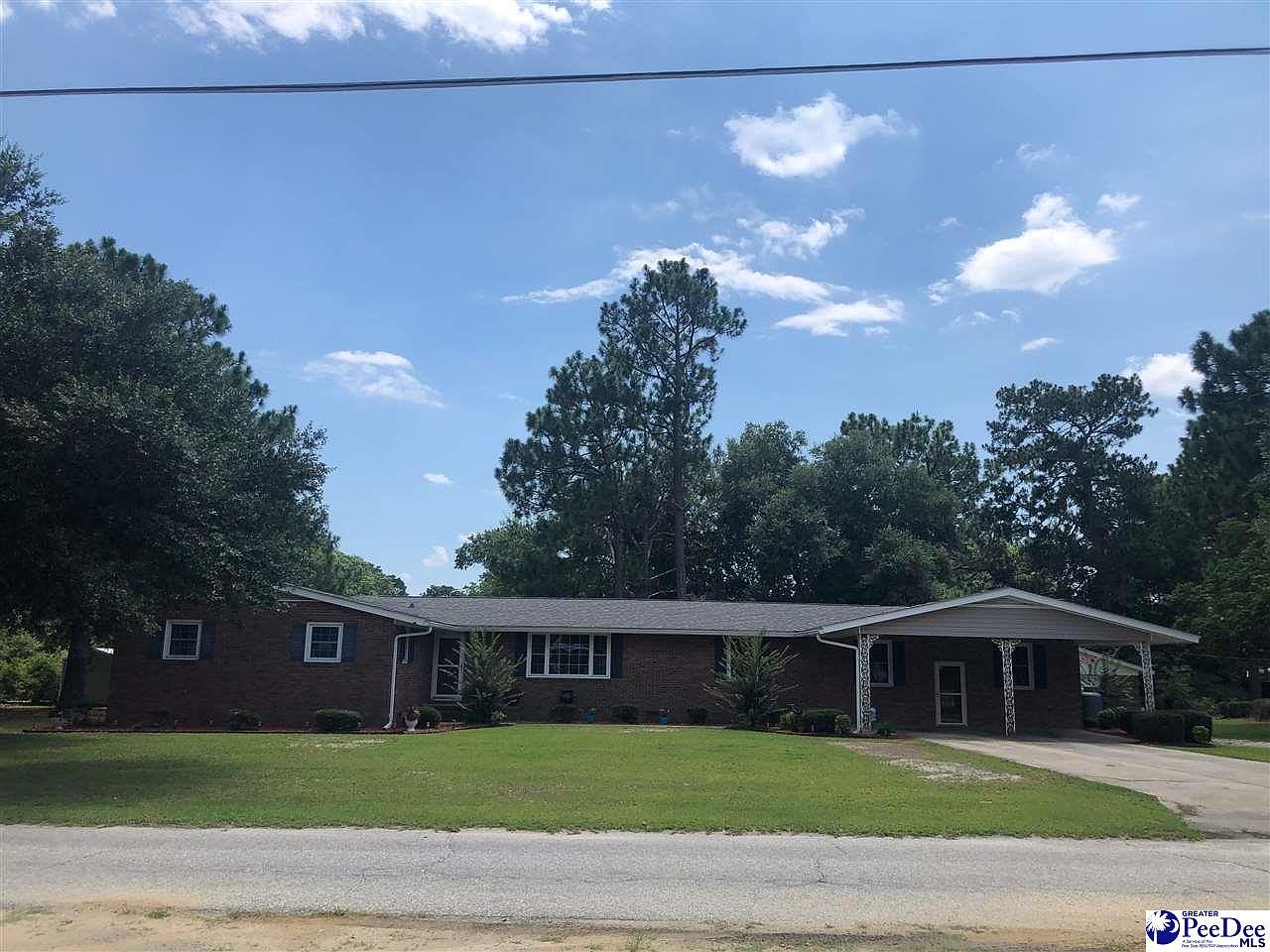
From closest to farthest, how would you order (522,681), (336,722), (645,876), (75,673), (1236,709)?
(645,876)
(336,722)
(75,673)
(522,681)
(1236,709)

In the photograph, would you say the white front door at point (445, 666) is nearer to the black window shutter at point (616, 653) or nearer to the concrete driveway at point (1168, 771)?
the black window shutter at point (616, 653)

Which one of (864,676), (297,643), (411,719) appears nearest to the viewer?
(411,719)

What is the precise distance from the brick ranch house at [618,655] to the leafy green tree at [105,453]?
7.32 metres

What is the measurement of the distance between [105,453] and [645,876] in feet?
35.3

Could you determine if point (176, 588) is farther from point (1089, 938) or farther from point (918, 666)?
point (918, 666)

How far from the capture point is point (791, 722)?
960 inches

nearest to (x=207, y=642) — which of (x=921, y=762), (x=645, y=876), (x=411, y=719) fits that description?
(x=411, y=719)

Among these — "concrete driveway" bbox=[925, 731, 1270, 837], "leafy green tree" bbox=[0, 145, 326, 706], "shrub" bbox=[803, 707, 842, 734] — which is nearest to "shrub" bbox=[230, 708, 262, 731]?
"leafy green tree" bbox=[0, 145, 326, 706]

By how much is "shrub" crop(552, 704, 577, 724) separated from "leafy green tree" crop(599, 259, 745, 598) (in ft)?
65.3

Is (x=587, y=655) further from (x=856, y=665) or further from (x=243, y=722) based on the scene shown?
(x=243, y=722)

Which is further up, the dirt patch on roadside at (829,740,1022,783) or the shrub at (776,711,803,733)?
the shrub at (776,711,803,733)

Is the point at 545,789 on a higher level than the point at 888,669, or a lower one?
lower

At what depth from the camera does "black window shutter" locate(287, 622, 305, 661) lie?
25109mm

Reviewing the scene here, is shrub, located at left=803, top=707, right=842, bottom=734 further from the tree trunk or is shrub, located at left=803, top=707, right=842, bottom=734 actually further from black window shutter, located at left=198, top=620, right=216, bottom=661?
the tree trunk
